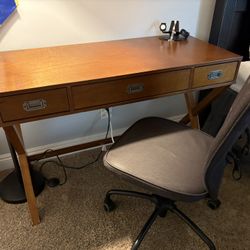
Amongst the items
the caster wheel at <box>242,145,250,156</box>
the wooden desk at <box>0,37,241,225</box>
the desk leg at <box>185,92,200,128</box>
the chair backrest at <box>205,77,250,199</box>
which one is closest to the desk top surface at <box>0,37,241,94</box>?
the wooden desk at <box>0,37,241,225</box>

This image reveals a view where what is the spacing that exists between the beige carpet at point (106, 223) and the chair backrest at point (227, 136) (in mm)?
513

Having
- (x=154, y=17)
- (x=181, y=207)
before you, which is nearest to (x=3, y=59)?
(x=154, y=17)

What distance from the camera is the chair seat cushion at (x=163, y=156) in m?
0.99

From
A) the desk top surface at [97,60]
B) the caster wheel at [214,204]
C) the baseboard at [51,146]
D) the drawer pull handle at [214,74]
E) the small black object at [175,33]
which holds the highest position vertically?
the small black object at [175,33]

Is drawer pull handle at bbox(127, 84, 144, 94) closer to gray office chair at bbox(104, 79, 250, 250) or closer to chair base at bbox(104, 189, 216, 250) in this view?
gray office chair at bbox(104, 79, 250, 250)

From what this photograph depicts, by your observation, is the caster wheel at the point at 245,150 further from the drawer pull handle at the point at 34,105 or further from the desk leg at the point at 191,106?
the drawer pull handle at the point at 34,105

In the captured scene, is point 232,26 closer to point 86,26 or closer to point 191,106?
point 191,106

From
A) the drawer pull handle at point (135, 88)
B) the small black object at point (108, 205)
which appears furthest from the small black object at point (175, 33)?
the small black object at point (108, 205)

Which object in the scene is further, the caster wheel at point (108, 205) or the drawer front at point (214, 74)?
the caster wheel at point (108, 205)

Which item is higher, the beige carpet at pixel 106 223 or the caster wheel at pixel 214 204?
the caster wheel at pixel 214 204

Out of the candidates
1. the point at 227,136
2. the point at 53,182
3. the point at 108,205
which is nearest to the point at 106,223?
the point at 108,205

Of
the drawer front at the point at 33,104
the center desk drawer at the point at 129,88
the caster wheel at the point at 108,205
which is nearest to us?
the drawer front at the point at 33,104

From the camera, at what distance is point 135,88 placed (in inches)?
45.8

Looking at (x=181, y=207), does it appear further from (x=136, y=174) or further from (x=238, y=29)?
(x=238, y=29)
